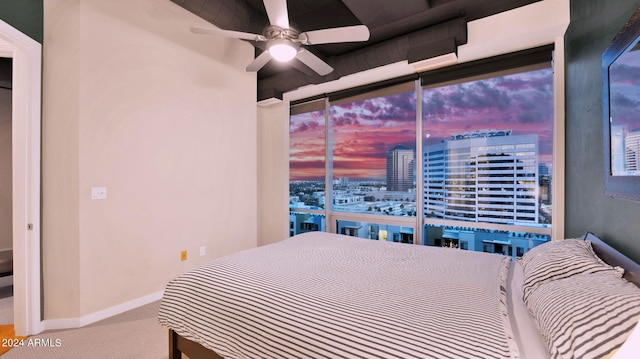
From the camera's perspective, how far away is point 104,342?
2.12 metres

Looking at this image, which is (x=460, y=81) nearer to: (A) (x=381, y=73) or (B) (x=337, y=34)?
(A) (x=381, y=73)

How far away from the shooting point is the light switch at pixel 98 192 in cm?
244

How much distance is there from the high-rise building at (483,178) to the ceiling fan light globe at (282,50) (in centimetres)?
218

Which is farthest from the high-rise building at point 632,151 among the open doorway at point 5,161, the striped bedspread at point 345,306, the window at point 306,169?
the open doorway at point 5,161

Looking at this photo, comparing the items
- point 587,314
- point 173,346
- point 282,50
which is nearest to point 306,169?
point 282,50

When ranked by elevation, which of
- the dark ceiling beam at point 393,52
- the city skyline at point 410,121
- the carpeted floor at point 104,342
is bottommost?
the carpeted floor at point 104,342

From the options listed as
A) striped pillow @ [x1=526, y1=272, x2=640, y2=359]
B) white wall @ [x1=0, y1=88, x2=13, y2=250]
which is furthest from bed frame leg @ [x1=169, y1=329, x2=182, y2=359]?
white wall @ [x1=0, y1=88, x2=13, y2=250]

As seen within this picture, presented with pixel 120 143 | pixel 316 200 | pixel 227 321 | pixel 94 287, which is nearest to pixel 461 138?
pixel 316 200

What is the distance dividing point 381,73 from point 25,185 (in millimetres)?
3804

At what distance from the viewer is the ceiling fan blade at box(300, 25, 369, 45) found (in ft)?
7.18

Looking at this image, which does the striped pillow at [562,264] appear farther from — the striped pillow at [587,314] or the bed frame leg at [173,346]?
the bed frame leg at [173,346]

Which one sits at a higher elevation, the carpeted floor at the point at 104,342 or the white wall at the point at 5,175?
the white wall at the point at 5,175

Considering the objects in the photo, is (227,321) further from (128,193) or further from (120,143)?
(120,143)

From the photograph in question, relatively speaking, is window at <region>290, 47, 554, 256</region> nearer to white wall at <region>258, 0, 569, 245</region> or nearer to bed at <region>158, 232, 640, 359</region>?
white wall at <region>258, 0, 569, 245</region>
